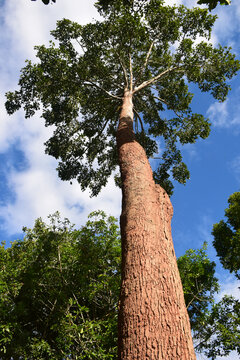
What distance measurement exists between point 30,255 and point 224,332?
24.4 feet

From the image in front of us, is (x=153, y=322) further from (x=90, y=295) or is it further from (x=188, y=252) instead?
(x=188, y=252)

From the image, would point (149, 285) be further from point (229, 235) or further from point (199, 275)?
point (229, 235)

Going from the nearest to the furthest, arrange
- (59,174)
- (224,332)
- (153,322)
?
(153,322), (224,332), (59,174)

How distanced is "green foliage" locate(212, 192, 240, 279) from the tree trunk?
963 cm

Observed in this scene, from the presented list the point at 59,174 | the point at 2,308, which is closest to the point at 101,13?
the point at 59,174

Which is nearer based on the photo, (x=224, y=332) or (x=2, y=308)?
(x=2, y=308)

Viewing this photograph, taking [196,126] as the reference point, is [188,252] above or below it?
below

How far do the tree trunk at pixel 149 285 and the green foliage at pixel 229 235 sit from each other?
31.6 ft

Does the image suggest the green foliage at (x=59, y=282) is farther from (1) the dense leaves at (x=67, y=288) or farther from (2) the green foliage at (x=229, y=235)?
(2) the green foliage at (x=229, y=235)

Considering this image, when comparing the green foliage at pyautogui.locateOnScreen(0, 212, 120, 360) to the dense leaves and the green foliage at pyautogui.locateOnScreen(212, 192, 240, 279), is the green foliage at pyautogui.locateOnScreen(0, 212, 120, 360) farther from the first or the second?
the green foliage at pyautogui.locateOnScreen(212, 192, 240, 279)

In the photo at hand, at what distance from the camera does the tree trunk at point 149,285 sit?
1973 millimetres

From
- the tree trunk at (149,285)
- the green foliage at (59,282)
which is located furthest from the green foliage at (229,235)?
the tree trunk at (149,285)

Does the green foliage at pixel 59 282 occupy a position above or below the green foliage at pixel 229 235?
below

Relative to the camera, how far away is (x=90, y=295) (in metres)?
7.64
